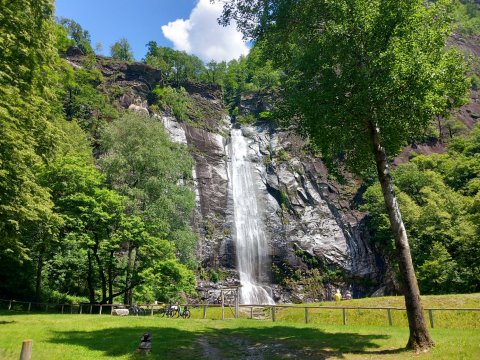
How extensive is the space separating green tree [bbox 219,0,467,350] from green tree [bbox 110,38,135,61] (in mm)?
84764

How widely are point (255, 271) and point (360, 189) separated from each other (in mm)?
20367

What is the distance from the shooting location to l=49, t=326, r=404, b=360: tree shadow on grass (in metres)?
10.6

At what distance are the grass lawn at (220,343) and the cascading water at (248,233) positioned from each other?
22.9m

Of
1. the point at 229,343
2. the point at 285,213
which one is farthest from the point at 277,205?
the point at 229,343

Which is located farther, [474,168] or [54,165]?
[474,168]

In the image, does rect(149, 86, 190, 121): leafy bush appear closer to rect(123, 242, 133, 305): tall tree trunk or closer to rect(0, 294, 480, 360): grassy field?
rect(123, 242, 133, 305): tall tree trunk

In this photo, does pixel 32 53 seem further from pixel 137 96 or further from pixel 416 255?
pixel 137 96

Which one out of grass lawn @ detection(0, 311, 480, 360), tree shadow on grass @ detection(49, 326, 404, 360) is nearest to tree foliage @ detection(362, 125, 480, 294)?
grass lawn @ detection(0, 311, 480, 360)

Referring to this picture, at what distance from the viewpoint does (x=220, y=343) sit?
1252cm

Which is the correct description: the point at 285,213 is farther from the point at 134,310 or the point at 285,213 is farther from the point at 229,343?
the point at 229,343

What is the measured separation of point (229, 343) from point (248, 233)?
30308 millimetres

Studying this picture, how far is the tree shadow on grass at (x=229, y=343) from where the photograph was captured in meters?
10.6

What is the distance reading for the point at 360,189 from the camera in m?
51.3

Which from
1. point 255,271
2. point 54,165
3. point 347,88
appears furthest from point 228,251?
point 347,88
